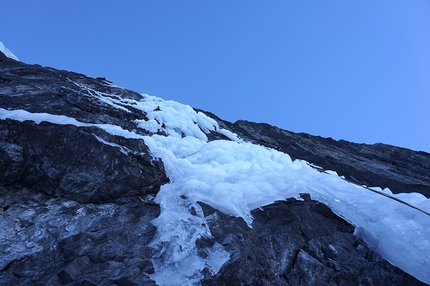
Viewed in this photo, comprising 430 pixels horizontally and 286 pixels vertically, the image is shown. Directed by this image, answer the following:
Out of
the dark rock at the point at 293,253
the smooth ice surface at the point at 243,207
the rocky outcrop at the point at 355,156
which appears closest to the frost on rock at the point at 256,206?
the smooth ice surface at the point at 243,207

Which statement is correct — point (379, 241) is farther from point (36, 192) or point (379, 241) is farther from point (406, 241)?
point (36, 192)

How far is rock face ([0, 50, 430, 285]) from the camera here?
3.43 meters

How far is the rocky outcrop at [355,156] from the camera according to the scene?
10977mm

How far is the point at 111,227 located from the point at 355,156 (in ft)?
43.4

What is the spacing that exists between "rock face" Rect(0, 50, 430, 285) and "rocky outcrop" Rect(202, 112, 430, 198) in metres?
6.91

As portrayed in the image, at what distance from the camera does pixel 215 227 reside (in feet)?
13.7

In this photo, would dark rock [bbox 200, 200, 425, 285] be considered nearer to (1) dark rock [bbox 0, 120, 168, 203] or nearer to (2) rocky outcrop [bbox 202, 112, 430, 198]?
(1) dark rock [bbox 0, 120, 168, 203]

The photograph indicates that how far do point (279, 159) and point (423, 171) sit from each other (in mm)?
9755

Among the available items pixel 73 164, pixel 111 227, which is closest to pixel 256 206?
pixel 111 227

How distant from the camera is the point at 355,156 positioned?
46.9 feet

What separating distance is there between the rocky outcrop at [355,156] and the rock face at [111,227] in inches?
272

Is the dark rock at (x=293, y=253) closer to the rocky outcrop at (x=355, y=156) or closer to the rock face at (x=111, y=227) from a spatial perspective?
the rock face at (x=111, y=227)

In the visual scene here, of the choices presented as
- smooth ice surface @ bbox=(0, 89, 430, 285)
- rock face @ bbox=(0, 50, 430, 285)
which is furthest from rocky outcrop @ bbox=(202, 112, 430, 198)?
rock face @ bbox=(0, 50, 430, 285)

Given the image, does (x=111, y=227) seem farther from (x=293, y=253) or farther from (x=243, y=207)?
(x=293, y=253)
